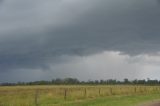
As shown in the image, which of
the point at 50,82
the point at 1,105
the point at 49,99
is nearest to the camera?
the point at 1,105

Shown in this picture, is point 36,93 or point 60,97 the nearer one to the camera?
point 36,93

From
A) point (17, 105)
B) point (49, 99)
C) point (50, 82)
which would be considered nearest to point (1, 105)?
point (17, 105)

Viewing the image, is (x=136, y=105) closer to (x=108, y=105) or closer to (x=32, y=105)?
(x=108, y=105)

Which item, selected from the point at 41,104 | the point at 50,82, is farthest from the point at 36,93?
the point at 50,82

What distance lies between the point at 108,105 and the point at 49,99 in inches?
311

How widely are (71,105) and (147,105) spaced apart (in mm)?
6866

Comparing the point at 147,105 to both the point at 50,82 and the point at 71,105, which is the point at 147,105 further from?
the point at 50,82

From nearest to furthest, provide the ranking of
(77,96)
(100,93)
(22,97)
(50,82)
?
(22,97) < (77,96) < (100,93) < (50,82)

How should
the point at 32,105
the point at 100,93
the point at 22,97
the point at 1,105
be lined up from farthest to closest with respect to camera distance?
the point at 100,93
the point at 22,97
the point at 32,105
the point at 1,105

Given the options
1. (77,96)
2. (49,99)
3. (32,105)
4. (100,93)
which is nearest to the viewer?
(32,105)

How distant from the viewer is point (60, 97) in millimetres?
40312

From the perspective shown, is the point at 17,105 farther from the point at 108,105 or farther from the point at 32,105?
the point at 108,105

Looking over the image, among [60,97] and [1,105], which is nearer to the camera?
[1,105]

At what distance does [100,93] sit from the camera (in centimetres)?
5078
